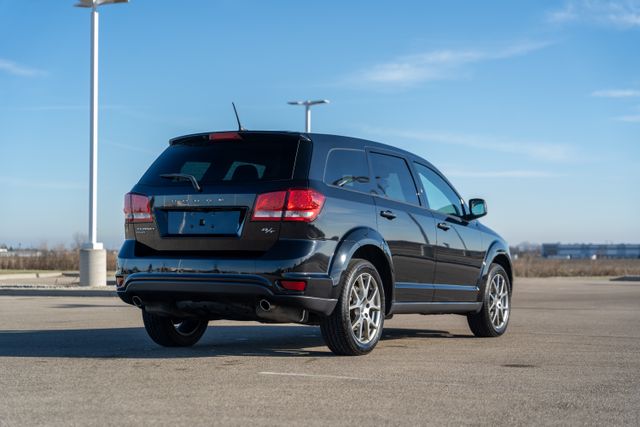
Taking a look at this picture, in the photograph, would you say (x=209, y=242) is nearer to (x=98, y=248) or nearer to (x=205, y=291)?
(x=205, y=291)

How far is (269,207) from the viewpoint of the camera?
795 centimetres

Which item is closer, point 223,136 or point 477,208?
point 223,136

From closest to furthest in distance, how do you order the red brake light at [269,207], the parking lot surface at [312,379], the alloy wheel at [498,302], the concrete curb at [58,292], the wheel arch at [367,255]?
the parking lot surface at [312,379] → the red brake light at [269,207] → the wheel arch at [367,255] → the alloy wheel at [498,302] → the concrete curb at [58,292]

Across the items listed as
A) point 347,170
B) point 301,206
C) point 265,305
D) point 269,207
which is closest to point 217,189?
point 269,207

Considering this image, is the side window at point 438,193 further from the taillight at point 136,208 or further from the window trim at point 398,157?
the taillight at point 136,208

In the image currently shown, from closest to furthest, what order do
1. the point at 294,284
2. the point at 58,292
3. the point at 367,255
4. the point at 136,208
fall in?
the point at 294,284, the point at 136,208, the point at 367,255, the point at 58,292

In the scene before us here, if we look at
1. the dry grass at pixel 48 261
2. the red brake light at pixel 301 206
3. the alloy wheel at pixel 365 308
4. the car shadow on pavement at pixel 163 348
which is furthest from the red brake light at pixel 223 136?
the dry grass at pixel 48 261

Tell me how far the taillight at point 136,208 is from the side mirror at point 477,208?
12.8 ft

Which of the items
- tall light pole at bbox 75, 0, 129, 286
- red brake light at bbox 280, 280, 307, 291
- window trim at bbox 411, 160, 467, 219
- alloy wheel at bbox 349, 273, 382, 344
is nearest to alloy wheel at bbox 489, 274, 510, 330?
window trim at bbox 411, 160, 467, 219

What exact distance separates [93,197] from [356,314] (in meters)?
17.5

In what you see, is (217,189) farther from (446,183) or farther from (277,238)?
(446,183)

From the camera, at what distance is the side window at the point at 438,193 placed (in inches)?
397

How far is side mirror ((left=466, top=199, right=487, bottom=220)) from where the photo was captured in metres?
10.9

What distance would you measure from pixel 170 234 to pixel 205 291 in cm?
66
